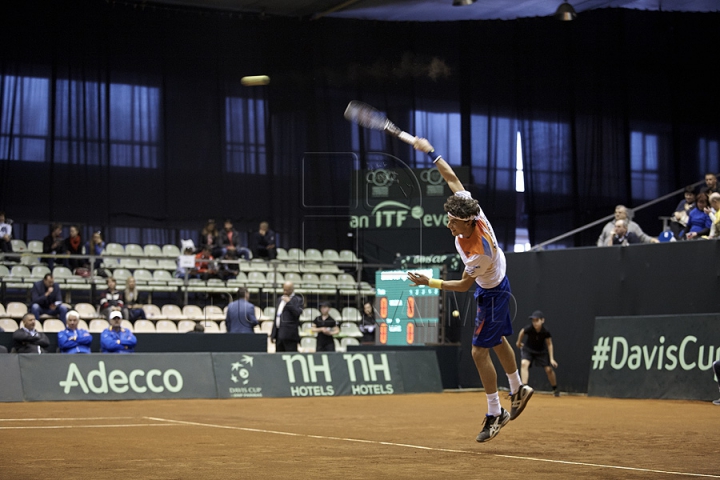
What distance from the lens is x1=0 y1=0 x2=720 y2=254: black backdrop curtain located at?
25297 millimetres

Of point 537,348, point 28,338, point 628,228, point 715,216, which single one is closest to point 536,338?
point 537,348

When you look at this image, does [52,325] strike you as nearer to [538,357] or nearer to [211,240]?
[211,240]

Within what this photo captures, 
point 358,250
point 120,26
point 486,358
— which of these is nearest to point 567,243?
point 358,250

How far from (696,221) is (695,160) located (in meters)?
12.8

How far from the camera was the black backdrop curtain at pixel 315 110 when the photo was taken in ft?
83.0

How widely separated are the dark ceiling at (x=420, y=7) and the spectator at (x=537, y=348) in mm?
12419

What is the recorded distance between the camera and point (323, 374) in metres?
18.7

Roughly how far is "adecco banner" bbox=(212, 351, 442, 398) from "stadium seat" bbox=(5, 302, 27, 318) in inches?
214

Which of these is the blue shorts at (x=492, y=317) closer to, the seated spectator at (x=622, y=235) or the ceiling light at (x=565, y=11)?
the seated spectator at (x=622, y=235)

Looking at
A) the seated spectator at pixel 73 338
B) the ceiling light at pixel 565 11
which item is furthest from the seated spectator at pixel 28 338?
the ceiling light at pixel 565 11

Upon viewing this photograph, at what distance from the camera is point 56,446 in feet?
27.5

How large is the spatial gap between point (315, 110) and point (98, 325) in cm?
1125

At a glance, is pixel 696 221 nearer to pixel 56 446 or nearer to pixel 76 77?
pixel 56 446

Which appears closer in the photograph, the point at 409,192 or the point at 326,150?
the point at 409,192
